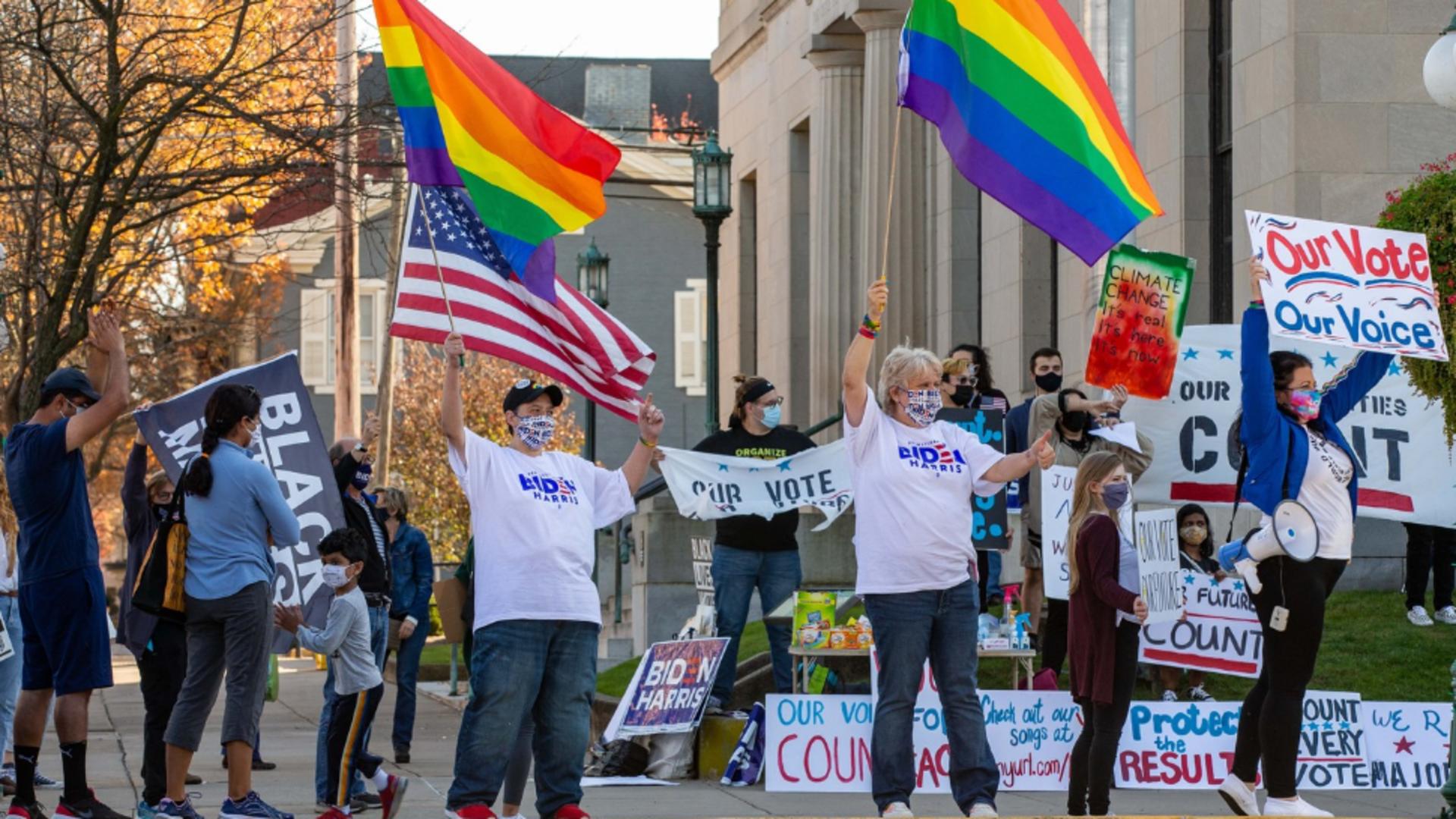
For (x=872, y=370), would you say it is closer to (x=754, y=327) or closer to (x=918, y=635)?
(x=754, y=327)

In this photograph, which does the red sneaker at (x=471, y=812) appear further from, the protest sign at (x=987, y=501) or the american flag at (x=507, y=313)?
the protest sign at (x=987, y=501)

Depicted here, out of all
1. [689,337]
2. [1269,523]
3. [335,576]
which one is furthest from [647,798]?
[689,337]

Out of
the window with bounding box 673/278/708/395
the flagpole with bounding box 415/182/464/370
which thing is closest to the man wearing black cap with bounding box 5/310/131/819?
the flagpole with bounding box 415/182/464/370

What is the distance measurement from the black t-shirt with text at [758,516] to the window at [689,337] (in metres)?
39.3

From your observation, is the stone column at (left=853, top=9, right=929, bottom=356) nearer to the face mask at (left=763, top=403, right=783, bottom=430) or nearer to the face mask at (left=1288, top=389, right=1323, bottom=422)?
the face mask at (left=763, top=403, right=783, bottom=430)

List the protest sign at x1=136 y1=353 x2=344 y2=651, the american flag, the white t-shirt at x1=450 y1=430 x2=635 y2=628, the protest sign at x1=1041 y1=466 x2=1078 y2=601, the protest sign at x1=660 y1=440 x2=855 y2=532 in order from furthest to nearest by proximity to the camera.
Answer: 1. the protest sign at x1=660 y1=440 x2=855 y2=532
2. the protest sign at x1=1041 y1=466 x2=1078 y2=601
3. the protest sign at x1=136 y1=353 x2=344 y2=651
4. the american flag
5. the white t-shirt at x1=450 y1=430 x2=635 y2=628

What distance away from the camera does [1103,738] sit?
31.4ft

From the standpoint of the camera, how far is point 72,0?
64.8 ft

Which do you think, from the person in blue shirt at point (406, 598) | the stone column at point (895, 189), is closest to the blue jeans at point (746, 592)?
the person in blue shirt at point (406, 598)

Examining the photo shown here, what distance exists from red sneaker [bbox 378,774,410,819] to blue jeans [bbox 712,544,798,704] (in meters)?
3.04

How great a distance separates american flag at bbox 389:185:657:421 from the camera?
1021cm

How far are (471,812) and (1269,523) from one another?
137 inches

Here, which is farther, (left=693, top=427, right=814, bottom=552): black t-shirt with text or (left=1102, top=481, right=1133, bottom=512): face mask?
(left=693, top=427, right=814, bottom=552): black t-shirt with text

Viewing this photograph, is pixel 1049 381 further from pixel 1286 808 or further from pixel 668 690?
pixel 1286 808
